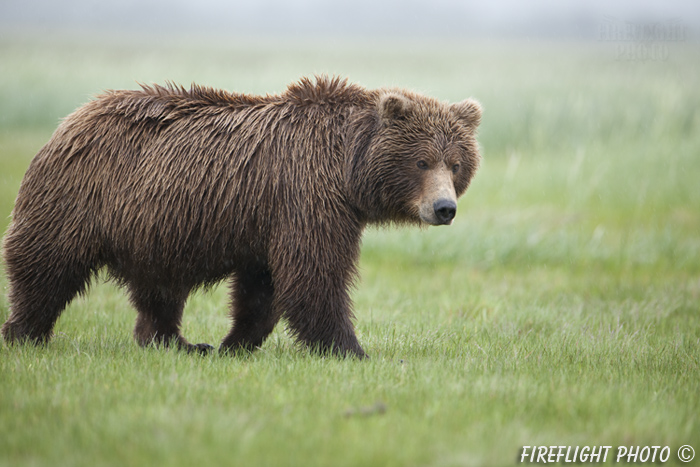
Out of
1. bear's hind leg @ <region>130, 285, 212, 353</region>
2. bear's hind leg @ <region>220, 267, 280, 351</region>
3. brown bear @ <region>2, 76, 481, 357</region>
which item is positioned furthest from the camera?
bear's hind leg @ <region>130, 285, 212, 353</region>

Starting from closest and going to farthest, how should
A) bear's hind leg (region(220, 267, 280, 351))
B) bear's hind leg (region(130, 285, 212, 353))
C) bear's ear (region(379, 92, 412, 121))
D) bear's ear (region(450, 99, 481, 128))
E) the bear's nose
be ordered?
1. the bear's nose
2. bear's ear (region(379, 92, 412, 121))
3. bear's ear (region(450, 99, 481, 128))
4. bear's hind leg (region(220, 267, 280, 351))
5. bear's hind leg (region(130, 285, 212, 353))

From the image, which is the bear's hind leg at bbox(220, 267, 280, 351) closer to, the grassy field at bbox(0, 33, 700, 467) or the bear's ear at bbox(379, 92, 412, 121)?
the grassy field at bbox(0, 33, 700, 467)

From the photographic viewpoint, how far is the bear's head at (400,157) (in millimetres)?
5719

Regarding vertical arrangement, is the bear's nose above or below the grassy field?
above

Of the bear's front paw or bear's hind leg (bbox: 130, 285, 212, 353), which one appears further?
bear's hind leg (bbox: 130, 285, 212, 353)

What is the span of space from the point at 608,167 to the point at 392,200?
34.9 ft

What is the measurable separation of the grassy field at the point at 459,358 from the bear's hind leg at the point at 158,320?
23 centimetres

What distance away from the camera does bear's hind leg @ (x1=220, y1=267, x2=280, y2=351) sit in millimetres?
6281

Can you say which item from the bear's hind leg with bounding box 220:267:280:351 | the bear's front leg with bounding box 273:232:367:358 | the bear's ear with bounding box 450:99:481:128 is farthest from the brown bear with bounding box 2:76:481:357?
the bear's hind leg with bounding box 220:267:280:351

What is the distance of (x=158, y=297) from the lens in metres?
6.43

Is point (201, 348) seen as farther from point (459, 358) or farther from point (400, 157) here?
point (400, 157)

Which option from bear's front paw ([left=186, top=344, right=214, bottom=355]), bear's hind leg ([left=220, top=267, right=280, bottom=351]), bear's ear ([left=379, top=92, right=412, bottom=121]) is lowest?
bear's front paw ([left=186, top=344, right=214, bottom=355])

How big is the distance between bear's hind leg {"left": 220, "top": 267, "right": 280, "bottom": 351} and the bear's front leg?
2.19 feet

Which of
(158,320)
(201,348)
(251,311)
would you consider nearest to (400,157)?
(251,311)
